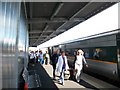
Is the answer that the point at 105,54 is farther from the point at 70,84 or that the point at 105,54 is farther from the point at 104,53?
the point at 70,84

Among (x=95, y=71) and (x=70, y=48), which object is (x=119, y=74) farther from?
(x=70, y=48)

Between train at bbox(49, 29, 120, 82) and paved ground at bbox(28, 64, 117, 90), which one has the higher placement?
train at bbox(49, 29, 120, 82)

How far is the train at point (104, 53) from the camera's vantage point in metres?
11.2

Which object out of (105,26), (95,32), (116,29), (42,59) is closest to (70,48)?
(42,59)

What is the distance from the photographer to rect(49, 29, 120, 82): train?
11156 millimetres

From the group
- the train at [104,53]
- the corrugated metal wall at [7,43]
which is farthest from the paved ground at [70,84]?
the corrugated metal wall at [7,43]

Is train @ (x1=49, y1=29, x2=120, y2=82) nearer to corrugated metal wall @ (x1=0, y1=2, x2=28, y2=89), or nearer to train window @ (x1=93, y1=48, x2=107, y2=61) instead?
train window @ (x1=93, y1=48, x2=107, y2=61)

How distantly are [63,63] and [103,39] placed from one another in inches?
156

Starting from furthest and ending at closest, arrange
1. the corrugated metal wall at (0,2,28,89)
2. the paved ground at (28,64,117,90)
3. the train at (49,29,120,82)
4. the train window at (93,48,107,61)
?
the train window at (93,48,107,61)
the train at (49,29,120,82)
the paved ground at (28,64,117,90)
the corrugated metal wall at (0,2,28,89)

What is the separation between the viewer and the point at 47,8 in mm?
11477

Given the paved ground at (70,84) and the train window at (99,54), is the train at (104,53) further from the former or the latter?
the paved ground at (70,84)

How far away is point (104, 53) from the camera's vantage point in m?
13.1

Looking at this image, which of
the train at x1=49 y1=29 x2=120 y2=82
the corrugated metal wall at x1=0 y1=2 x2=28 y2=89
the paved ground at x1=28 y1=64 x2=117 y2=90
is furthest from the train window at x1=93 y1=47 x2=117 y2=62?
the corrugated metal wall at x1=0 y1=2 x2=28 y2=89

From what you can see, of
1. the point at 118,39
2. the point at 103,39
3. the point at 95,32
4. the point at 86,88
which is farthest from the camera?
the point at 95,32
